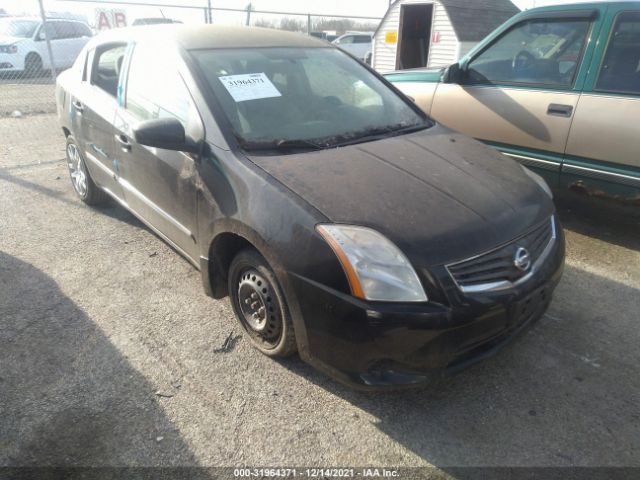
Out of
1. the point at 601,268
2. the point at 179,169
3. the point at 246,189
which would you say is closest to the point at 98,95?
the point at 179,169

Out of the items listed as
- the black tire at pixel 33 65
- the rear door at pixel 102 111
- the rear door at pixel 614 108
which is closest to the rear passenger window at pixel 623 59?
the rear door at pixel 614 108

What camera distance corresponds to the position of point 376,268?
1989 mm

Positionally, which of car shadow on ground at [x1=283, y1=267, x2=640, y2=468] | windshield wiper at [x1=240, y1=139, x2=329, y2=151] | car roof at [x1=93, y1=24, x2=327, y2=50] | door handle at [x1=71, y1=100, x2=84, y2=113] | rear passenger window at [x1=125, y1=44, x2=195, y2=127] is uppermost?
car roof at [x1=93, y1=24, x2=327, y2=50]

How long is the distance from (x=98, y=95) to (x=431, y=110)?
300cm

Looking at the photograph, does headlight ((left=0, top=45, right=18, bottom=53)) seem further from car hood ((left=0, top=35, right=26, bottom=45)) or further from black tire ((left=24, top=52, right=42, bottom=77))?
black tire ((left=24, top=52, right=42, bottom=77))

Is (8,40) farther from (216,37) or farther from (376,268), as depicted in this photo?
(376,268)

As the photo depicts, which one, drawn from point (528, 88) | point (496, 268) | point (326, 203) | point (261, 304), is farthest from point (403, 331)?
point (528, 88)

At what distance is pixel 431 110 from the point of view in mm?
4746

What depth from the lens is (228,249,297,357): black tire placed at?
7.69 feet

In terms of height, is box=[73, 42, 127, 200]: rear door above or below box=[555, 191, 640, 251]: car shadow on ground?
above

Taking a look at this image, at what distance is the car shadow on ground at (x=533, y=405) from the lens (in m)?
2.12

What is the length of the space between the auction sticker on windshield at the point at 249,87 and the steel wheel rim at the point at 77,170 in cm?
222

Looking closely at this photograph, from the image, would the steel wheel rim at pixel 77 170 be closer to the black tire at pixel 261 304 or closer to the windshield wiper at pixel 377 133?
the black tire at pixel 261 304

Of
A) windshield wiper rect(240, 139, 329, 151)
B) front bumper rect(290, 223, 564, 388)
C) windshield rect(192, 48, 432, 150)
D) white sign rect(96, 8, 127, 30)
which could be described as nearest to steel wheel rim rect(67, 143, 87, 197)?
windshield rect(192, 48, 432, 150)
